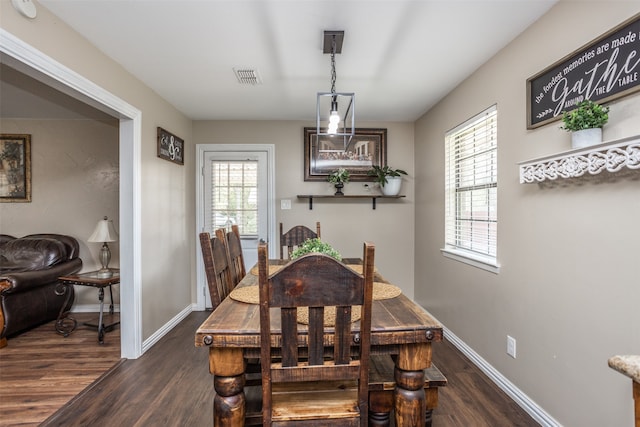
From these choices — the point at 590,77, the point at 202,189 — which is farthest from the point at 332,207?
the point at 590,77

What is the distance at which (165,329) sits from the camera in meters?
3.18

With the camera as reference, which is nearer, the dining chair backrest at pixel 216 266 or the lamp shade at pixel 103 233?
the dining chair backrest at pixel 216 266

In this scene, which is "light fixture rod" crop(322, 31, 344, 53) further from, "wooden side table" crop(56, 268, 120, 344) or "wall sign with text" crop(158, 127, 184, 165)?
"wooden side table" crop(56, 268, 120, 344)

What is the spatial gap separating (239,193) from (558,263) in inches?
128

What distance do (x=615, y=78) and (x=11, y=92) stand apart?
15.3ft

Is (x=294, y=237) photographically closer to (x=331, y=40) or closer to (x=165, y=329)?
(x=165, y=329)

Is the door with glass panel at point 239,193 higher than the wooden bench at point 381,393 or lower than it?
higher

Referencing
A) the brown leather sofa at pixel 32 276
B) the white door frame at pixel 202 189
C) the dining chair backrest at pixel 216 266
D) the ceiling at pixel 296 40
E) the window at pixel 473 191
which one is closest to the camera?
the dining chair backrest at pixel 216 266

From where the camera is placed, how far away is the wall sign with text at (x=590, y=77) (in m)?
1.35

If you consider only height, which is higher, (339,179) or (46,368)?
(339,179)

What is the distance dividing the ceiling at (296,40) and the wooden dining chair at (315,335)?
60.2 inches

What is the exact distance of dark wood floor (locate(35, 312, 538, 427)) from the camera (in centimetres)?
185

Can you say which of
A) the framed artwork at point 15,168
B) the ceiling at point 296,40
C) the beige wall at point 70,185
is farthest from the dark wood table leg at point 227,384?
the framed artwork at point 15,168

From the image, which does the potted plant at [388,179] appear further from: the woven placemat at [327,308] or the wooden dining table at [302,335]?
the wooden dining table at [302,335]
